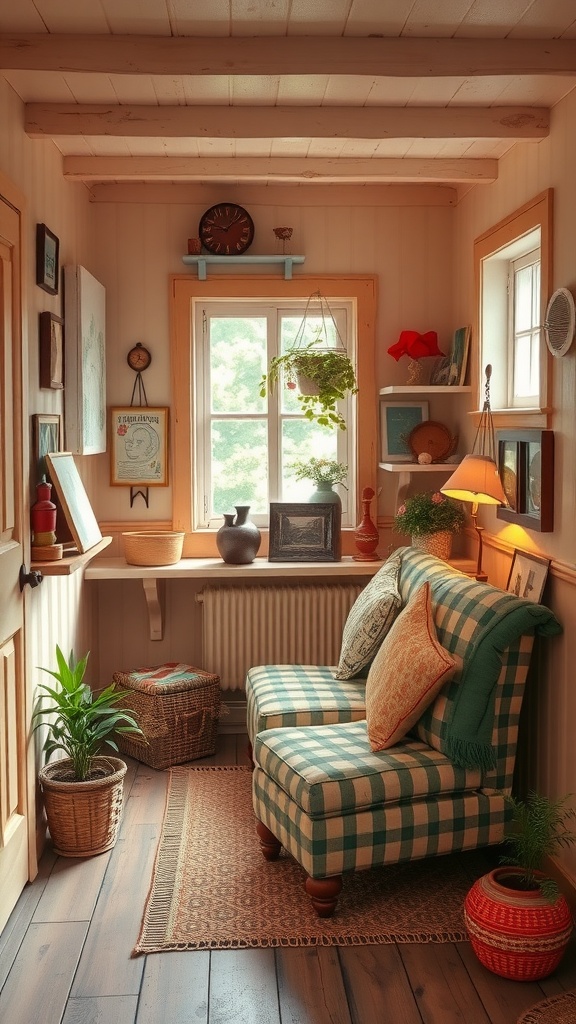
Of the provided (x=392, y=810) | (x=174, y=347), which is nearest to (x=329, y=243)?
(x=174, y=347)

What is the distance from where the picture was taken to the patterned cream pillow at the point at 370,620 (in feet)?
12.0

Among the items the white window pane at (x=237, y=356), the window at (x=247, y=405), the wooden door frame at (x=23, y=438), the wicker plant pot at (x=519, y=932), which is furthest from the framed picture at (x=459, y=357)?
the wicker plant pot at (x=519, y=932)

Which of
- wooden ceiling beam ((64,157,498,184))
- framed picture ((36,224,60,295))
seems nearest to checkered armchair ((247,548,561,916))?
wooden ceiling beam ((64,157,498,184))

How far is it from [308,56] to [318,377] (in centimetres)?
167

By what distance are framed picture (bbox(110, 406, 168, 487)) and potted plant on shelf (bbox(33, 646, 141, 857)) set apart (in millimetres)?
1321

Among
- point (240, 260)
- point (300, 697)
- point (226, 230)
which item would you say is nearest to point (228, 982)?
point (300, 697)

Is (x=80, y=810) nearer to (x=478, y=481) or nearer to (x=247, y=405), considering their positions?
(x=478, y=481)

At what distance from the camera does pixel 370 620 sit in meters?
3.69

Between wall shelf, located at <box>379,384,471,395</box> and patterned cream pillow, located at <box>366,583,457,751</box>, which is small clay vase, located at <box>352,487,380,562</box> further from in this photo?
patterned cream pillow, located at <box>366,583,457,751</box>

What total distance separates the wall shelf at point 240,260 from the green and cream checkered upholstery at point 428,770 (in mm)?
1966

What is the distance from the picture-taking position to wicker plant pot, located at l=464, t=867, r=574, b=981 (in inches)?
102

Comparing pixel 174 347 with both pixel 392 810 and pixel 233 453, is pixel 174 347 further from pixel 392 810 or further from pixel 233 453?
pixel 392 810

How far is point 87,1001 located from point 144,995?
0.48 feet

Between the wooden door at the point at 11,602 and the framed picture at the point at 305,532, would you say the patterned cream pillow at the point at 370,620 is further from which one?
the wooden door at the point at 11,602
